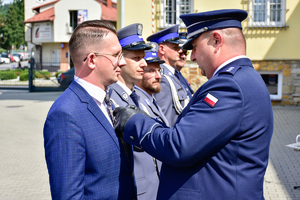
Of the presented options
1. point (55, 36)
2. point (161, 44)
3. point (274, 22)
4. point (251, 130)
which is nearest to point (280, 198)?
point (161, 44)

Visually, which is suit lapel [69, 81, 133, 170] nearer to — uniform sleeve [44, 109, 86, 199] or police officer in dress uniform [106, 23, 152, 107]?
uniform sleeve [44, 109, 86, 199]

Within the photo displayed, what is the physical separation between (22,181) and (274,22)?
1100 centimetres

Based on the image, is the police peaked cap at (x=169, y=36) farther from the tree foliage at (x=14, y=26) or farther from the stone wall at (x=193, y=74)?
the tree foliage at (x=14, y=26)

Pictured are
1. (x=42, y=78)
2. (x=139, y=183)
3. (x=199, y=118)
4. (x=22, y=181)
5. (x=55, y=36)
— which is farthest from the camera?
(x=55, y=36)

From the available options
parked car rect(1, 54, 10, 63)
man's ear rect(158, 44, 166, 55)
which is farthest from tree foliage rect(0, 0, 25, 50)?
man's ear rect(158, 44, 166, 55)

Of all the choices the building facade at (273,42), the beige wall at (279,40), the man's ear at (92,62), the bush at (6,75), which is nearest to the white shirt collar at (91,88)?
the man's ear at (92,62)

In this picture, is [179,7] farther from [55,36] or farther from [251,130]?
[55,36]

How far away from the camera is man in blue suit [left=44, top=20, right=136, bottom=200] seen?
196cm

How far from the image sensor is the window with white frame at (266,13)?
13234 mm

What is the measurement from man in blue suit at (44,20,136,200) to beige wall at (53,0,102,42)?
35331 mm

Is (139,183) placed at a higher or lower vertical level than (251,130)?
lower

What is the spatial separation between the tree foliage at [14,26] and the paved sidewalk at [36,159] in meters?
62.7

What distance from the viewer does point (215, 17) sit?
2047 millimetres

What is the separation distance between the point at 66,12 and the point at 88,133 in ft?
124
